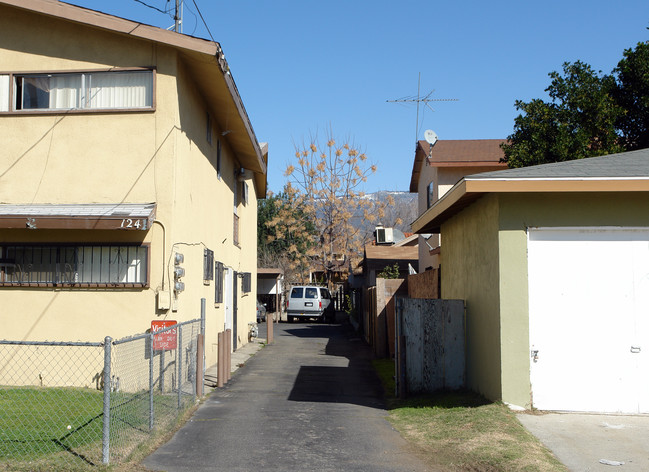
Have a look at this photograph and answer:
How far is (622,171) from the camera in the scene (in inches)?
356

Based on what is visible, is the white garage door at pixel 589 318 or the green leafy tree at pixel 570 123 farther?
the green leafy tree at pixel 570 123

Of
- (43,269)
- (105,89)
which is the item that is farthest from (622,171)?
(43,269)

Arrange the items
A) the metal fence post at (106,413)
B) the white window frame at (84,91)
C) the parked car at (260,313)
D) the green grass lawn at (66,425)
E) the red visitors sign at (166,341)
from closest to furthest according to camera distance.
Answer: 1. the metal fence post at (106,413)
2. the green grass lawn at (66,425)
3. the red visitors sign at (166,341)
4. the white window frame at (84,91)
5. the parked car at (260,313)

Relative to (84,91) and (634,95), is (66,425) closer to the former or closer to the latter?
(84,91)

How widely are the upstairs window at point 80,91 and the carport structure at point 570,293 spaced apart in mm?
5959

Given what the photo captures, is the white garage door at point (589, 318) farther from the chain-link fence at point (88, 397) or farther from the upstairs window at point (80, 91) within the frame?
the upstairs window at point (80, 91)

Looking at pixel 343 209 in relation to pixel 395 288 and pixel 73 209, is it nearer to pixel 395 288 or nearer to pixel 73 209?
pixel 395 288

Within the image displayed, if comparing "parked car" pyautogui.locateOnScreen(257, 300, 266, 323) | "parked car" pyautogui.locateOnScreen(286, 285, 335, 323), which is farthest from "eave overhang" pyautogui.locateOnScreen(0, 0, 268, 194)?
"parked car" pyautogui.locateOnScreen(257, 300, 266, 323)

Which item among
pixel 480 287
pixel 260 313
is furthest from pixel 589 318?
pixel 260 313

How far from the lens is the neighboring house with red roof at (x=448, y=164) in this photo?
2366 centimetres

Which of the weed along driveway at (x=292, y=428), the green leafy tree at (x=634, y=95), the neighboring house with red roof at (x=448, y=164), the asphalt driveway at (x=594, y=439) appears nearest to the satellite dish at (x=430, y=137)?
the neighboring house with red roof at (x=448, y=164)

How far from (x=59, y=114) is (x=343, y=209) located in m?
29.3

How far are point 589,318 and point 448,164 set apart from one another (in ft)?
49.2

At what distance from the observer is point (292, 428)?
874cm
